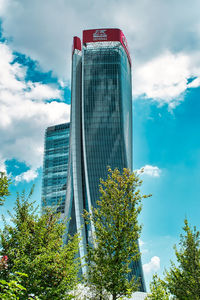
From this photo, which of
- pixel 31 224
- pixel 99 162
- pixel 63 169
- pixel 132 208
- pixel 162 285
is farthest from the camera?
pixel 63 169

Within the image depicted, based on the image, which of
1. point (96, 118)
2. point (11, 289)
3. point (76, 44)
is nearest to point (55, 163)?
point (96, 118)

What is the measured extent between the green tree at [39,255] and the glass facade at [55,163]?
10875cm

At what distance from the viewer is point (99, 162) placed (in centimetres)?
8538

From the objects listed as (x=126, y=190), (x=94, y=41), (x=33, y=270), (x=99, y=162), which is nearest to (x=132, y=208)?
(x=126, y=190)

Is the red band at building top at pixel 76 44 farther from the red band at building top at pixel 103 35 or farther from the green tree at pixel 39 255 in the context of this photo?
Result: the green tree at pixel 39 255

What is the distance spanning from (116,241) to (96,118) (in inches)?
2855

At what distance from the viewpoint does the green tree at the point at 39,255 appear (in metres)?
18.2

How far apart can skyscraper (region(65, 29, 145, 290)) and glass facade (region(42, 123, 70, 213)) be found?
142 ft

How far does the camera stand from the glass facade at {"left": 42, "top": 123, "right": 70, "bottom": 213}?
133000 millimetres

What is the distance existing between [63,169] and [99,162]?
53959 mm

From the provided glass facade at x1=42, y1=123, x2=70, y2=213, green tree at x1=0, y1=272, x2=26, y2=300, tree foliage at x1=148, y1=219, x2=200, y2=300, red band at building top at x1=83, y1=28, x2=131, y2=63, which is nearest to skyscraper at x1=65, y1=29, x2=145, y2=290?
red band at building top at x1=83, y1=28, x2=131, y2=63

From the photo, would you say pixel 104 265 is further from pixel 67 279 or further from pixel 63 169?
pixel 63 169

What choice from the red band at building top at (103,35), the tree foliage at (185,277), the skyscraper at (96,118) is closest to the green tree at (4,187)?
the tree foliage at (185,277)

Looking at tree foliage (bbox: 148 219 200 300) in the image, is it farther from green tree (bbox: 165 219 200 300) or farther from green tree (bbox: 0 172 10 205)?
green tree (bbox: 0 172 10 205)
